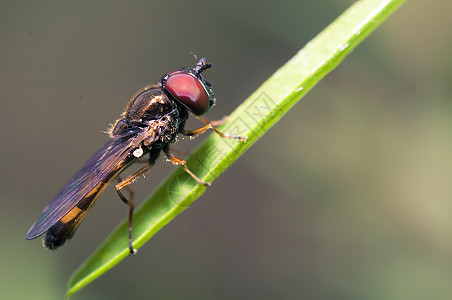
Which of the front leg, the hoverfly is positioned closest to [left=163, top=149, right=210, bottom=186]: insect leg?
the hoverfly

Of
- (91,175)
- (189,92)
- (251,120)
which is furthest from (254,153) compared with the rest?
(251,120)

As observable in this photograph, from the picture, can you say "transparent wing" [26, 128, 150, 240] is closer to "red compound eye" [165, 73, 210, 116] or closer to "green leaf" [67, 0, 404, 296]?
"red compound eye" [165, 73, 210, 116]

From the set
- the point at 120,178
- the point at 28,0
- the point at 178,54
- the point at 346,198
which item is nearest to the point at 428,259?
the point at 346,198

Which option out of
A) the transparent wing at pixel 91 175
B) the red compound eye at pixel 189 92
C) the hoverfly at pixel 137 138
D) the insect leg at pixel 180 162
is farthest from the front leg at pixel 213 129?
the transparent wing at pixel 91 175

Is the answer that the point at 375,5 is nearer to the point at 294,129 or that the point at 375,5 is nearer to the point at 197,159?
the point at 197,159

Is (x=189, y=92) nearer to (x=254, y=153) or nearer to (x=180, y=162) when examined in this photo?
(x=180, y=162)

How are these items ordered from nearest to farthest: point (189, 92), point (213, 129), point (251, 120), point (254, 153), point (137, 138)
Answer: point (251, 120), point (213, 129), point (189, 92), point (137, 138), point (254, 153)
